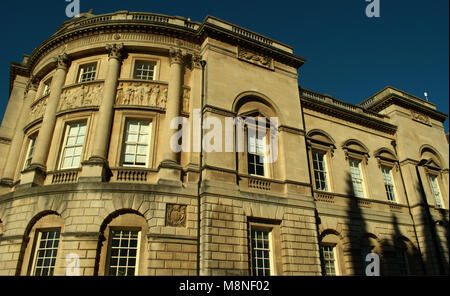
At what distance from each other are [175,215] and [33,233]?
19.4 feet

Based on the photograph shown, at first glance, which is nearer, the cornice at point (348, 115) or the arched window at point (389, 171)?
the cornice at point (348, 115)

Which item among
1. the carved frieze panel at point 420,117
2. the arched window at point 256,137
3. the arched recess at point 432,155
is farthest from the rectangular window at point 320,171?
the carved frieze panel at point 420,117

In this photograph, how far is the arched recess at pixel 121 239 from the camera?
1209cm

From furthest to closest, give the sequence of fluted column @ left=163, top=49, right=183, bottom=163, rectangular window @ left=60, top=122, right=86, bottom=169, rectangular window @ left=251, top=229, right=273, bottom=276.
→ rectangular window @ left=60, top=122, right=86, bottom=169
fluted column @ left=163, top=49, right=183, bottom=163
rectangular window @ left=251, top=229, right=273, bottom=276

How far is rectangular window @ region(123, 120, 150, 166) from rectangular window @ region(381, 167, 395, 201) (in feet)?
A: 52.1

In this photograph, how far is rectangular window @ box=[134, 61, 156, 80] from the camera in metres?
16.7

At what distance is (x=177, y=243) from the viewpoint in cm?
1262

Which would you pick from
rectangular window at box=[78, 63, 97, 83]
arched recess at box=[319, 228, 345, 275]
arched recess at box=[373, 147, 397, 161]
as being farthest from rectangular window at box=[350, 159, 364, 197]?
rectangular window at box=[78, 63, 97, 83]

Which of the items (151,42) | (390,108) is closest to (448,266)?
(390,108)

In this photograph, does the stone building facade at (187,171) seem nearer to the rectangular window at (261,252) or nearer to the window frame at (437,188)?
the rectangular window at (261,252)

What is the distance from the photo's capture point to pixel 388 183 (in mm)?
21391

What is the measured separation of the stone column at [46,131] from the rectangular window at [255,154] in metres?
9.65

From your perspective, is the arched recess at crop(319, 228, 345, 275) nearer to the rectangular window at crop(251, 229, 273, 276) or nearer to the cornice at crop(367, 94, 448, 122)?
the rectangular window at crop(251, 229, 273, 276)

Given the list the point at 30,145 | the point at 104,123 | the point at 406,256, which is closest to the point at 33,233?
the point at 104,123
